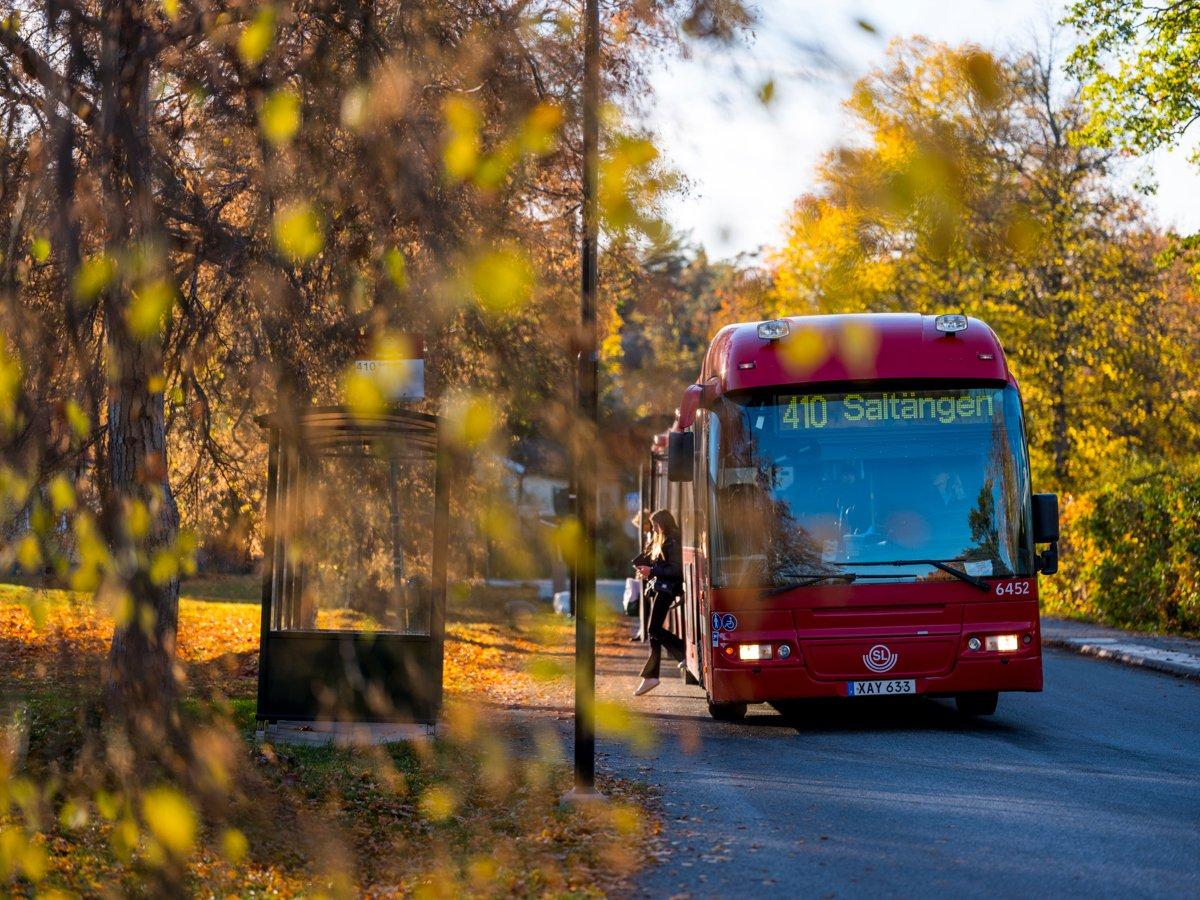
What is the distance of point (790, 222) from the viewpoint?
12.3 ft

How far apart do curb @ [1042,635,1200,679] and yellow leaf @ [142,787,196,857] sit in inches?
546

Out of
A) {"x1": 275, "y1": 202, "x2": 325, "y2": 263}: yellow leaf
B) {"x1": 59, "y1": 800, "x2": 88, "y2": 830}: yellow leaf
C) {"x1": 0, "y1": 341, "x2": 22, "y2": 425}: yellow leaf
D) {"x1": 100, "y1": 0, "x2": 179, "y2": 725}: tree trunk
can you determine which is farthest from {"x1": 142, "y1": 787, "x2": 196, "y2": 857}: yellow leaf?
{"x1": 275, "y1": 202, "x2": 325, "y2": 263}: yellow leaf

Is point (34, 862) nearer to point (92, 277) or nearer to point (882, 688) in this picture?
point (92, 277)

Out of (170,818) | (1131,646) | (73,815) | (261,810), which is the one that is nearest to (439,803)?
(261,810)

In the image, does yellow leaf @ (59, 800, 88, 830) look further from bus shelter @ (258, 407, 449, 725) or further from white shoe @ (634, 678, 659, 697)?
white shoe @ (634, 678, 659, 697)

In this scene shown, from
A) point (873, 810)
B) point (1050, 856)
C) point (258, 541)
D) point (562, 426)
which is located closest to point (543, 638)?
→ point (562, 426)

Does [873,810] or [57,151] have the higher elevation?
[57,151]

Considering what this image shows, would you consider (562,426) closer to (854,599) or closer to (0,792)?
(854,599)

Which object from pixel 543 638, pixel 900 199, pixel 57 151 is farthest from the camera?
pixel 543 638

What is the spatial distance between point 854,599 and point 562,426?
320 inches

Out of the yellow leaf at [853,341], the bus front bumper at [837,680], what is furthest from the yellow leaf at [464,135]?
the bus front bumper at [837,680]

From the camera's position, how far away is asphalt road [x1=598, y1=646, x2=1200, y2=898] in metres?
7.34

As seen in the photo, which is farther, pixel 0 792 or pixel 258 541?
pixel 258 541

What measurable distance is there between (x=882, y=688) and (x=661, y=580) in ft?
13.4
